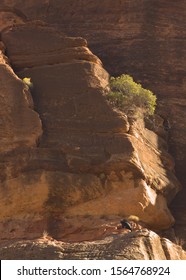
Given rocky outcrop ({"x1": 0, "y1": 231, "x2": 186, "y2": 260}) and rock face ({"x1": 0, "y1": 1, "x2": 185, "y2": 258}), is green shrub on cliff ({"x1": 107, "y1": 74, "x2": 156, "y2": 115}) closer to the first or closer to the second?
rock face ({"x1": 0, "y1": 1, "x2": 185, "y2": 258})

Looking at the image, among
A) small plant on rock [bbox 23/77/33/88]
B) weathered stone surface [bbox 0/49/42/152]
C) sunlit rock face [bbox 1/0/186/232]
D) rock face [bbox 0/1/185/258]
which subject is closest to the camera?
rock face [bbox 0/1/185/258]

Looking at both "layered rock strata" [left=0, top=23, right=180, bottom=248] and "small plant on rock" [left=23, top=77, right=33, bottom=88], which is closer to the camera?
"layered rock strata" [left=0, top=23, right=180, bottom=248]

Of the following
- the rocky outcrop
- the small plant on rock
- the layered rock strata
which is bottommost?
the layered rock strata

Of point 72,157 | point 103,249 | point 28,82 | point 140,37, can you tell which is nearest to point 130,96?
point 28,82

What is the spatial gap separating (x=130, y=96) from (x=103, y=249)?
15400 millimetres

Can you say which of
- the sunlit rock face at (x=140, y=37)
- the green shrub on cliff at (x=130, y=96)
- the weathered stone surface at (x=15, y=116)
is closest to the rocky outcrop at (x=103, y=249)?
the weathered stone surface at (x=15, y=116)

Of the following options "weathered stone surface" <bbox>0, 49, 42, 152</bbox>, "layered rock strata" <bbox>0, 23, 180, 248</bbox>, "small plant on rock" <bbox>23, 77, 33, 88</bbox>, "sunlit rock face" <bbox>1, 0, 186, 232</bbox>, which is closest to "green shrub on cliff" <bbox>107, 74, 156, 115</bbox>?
"layered rock strata" <bbox>0, 23, 180, 248</bbox>

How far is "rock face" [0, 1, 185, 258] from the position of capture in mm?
33219

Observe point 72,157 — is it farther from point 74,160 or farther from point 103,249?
point 103,249

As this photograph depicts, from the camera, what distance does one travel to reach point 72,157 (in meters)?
34.3

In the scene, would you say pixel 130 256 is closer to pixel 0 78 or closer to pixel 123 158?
pixel 123 158

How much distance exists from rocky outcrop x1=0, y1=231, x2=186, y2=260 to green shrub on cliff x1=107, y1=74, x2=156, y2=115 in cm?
1327

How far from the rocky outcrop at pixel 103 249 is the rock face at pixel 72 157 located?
825cm

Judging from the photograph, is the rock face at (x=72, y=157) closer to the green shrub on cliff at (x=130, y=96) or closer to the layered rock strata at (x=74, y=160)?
the layered rock strata at (x=74, y=160)
